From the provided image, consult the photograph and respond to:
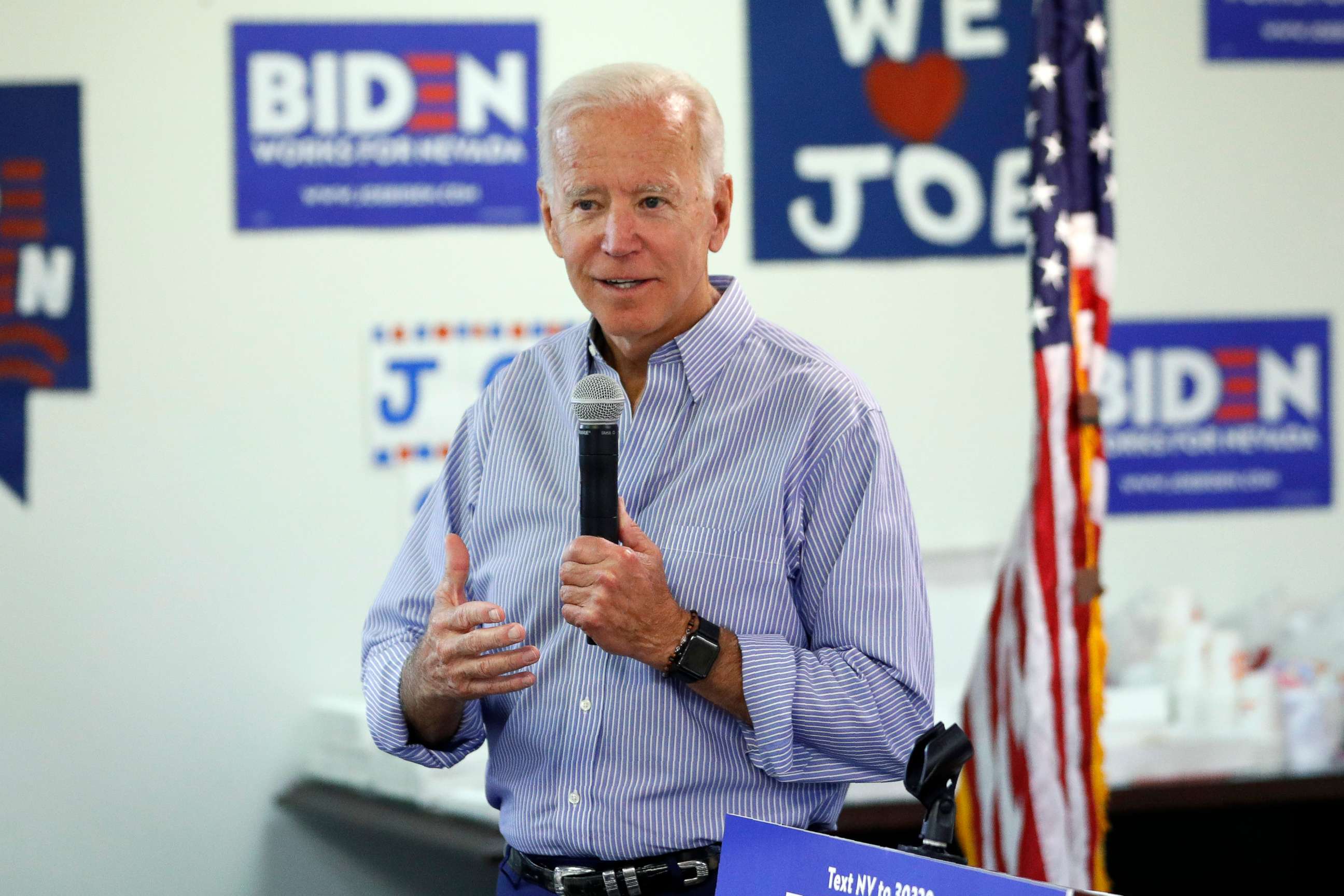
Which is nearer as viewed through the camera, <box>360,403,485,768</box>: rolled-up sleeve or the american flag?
<box>360,403,485,768</box>: rolled-up sleeve

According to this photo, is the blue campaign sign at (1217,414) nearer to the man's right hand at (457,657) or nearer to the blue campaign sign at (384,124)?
the blue campaign sign at (384,124)

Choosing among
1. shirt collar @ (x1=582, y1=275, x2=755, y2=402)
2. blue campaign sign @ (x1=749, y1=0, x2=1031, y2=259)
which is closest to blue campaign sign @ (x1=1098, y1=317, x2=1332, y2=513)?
blue campaign sign @ (x1=749, y1=0, x2=1031, y2=259)

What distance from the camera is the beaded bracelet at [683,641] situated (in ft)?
4.41

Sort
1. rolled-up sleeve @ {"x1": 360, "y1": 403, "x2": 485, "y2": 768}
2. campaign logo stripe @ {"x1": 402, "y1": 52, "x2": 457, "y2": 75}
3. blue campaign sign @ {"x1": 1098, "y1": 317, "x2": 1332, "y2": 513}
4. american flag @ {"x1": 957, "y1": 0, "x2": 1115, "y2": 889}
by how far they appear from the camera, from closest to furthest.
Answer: rolled-up sleeve @ {"x1": 360, "y1": 403, "x2": 485, "y2": 768}
american flag @ {"x1": 957, "y1": 0, "x2": 1115, "y2": 889}
campaign logo stripe @ {"x1": 402, "y1": 52, "x2": 457, "y2": 75}
blue campaign sign @ {"x1": 1098, "y1": 317, "x2": 1332, "y2": 513}

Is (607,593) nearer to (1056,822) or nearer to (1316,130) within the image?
(1056,822)

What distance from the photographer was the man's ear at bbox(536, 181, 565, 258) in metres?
1.55

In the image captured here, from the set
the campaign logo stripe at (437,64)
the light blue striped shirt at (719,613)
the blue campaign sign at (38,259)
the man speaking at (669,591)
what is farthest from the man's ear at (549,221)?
the blue campaign sign at (38,259)

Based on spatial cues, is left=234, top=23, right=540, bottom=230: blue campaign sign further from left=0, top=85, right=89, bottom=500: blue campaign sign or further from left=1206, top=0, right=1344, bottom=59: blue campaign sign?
left=1206, top=0, right=1344, bottom=59: blue campaign sign

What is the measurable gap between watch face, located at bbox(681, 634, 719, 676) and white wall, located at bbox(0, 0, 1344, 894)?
7.09 ft

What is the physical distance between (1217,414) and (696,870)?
2785 millimetres

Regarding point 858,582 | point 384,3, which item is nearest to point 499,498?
point 858,582

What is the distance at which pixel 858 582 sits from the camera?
4.65 ft

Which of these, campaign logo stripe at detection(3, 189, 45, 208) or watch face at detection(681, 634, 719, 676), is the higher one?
campaign logo stripe at detection(3, 189, 45, 208)

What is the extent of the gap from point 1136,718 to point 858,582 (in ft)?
6.03
